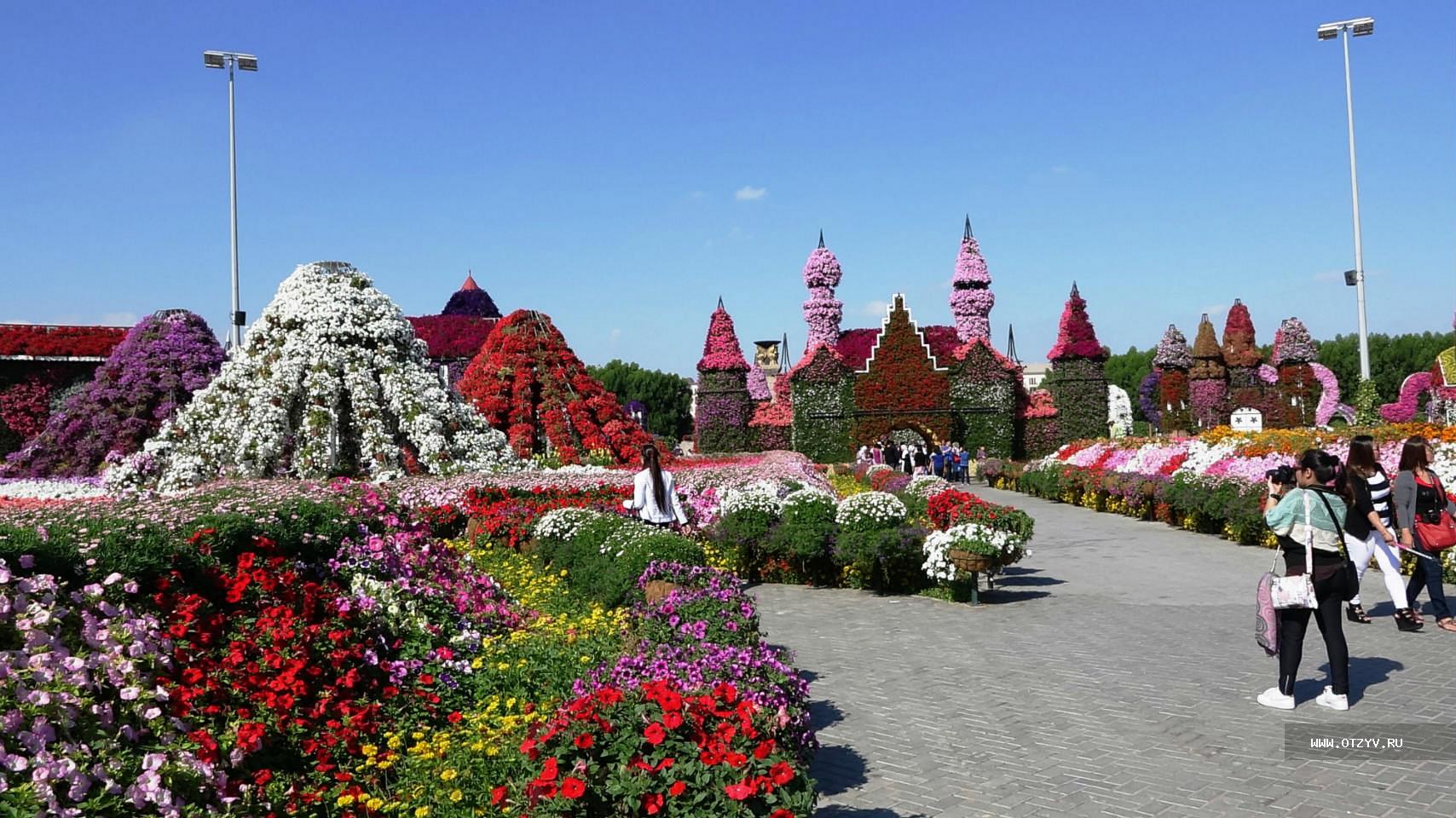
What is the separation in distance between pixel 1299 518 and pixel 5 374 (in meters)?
33.8

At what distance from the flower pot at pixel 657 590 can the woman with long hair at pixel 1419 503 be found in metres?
6.19

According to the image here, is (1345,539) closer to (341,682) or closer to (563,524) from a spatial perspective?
(563,524)

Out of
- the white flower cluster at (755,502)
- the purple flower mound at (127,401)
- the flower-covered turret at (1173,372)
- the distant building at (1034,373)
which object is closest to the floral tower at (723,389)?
the flower-covered turret at (1173,372)

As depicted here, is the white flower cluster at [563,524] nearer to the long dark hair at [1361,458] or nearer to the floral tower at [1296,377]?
the long dark hair at [1361,458]

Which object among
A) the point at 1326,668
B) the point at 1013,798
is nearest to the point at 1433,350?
the point at 1326,668

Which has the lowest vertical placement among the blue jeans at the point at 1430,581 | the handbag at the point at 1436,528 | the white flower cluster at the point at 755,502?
the blue jeans at the point at 1430,581

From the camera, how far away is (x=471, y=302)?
63.8 m

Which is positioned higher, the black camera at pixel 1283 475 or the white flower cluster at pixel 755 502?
the black camera at pixel 1283 475

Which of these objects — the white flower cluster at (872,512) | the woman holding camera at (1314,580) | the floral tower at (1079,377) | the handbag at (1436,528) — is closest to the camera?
the woman holding camera at (1314,580)

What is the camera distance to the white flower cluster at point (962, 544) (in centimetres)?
1041

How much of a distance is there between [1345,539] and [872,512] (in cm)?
482

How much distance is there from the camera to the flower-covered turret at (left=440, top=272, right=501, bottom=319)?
Answer: 2501 inches

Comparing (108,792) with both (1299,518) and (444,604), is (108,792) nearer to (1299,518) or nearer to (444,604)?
(444,604)

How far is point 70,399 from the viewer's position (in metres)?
22.9
